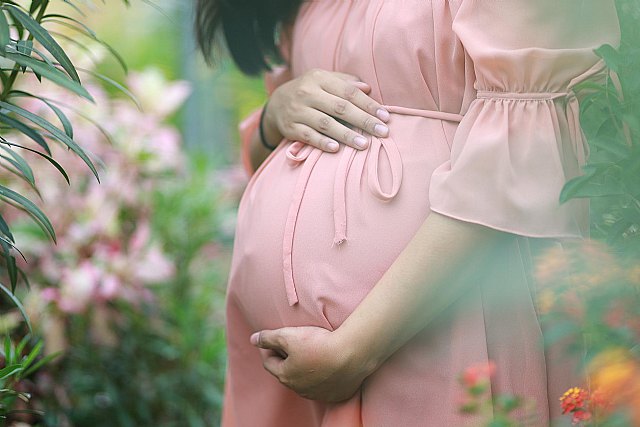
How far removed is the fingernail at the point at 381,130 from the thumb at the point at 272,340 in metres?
0.37

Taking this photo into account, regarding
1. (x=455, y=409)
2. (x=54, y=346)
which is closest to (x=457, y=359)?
(x=455, y=409)

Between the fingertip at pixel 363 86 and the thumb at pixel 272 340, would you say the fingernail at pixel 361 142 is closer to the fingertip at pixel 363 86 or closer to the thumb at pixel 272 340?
the fingertip at pixel 363 86

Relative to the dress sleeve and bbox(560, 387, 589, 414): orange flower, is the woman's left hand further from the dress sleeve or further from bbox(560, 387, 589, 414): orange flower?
bbox(560, 387, 589, 414): orange flower

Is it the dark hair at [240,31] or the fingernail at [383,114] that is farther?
the dark hair at [240,31]

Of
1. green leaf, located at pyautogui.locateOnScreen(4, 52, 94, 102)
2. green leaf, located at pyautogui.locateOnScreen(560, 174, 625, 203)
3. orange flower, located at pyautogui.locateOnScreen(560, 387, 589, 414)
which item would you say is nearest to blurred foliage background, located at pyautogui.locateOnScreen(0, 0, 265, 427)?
green leaf, located at pyautogui.locateOnScreen(4, 52, 94, 102)

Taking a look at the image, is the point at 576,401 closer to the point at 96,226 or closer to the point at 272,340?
the point at 272,340

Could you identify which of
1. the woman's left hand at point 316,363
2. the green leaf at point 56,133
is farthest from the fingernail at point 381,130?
the green leaf at point 56,133

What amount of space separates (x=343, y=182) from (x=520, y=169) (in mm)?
313

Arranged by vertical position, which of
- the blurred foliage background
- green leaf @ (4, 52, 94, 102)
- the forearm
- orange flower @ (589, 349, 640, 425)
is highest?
green leaf @ (4, 52, 94, 102)

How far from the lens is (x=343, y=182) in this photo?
4.84 ft

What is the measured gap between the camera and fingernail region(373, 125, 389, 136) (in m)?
1.50

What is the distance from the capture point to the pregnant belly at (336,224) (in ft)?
4.65

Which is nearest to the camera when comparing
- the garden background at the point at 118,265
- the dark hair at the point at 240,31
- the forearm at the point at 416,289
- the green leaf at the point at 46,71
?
the green leaf at the point at 46,71

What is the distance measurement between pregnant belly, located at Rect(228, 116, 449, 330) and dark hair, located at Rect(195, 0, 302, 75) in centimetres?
55
